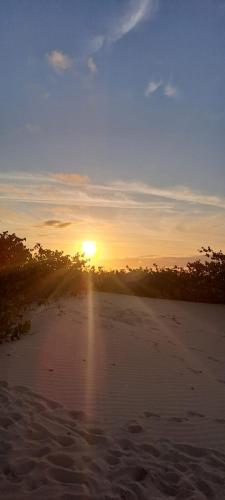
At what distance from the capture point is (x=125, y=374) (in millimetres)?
7762

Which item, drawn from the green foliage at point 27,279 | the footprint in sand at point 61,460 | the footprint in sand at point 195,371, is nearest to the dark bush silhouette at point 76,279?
the green foliage at point 27,279

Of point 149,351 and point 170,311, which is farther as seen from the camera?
point 170,311

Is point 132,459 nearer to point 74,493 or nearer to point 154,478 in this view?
point 154,478

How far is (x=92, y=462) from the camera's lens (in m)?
4.72

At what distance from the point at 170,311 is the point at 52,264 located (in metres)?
3.51

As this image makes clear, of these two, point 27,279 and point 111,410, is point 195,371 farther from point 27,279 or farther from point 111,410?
point 27,279

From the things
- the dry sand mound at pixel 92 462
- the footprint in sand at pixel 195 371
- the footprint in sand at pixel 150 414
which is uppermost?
the footprint in sand at pixel 195 371

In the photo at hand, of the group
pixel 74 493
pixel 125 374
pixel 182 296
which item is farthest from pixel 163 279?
pixel 74 493

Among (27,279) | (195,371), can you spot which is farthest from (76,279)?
(195,371)

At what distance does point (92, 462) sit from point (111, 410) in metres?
1.51

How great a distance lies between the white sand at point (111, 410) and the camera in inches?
175

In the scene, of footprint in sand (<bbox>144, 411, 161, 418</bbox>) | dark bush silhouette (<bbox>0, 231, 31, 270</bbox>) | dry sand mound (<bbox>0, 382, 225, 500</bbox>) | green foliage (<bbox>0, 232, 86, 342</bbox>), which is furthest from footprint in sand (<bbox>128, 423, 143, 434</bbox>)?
dark bush silhouette (<bbox>0, 231, 31, 270</bbox>)

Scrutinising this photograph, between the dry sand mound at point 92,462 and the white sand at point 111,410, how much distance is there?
10mm

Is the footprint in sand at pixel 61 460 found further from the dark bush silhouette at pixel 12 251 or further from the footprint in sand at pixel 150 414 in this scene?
the dark bush silhouette at pixel 12 251
